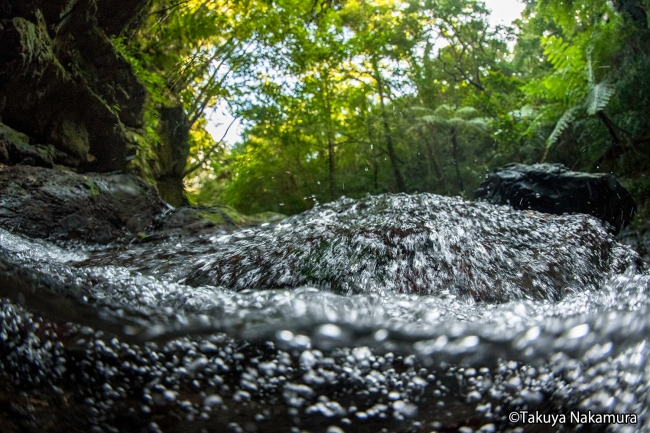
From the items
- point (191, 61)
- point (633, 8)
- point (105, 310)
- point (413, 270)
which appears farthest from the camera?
point (191, 61)

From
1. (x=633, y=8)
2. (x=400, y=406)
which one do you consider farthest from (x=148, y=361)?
(x=633, y=8)

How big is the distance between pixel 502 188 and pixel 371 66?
4.92 meters

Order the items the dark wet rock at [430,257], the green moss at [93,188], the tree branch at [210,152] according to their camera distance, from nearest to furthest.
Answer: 1. the dark wet rock at [430,257]
2. the green moss at [93,188]
3. the tree branch at [210,152]

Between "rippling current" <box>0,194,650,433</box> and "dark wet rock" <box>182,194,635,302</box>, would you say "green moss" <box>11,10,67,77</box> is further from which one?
"dark wet rock" <box>182,194,635,302</box>

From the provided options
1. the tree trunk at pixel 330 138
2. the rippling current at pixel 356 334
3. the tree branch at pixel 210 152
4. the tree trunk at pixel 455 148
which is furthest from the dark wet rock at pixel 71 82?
the tree trunk at pixel 455 148

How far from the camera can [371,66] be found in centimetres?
922

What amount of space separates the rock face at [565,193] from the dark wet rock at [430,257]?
53.4 inches

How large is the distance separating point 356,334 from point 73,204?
11.2ft

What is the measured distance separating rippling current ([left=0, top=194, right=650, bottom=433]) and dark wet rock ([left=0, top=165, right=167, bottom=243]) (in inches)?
32.4

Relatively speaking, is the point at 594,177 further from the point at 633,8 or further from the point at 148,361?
the point at 148,361

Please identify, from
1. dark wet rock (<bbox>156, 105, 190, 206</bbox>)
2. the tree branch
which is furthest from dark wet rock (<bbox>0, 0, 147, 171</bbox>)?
the tree branch

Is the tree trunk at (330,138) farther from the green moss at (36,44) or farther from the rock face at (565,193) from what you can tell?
the green moss at (36,44)

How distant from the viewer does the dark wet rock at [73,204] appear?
11.7ft

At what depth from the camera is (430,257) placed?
2588 mm
